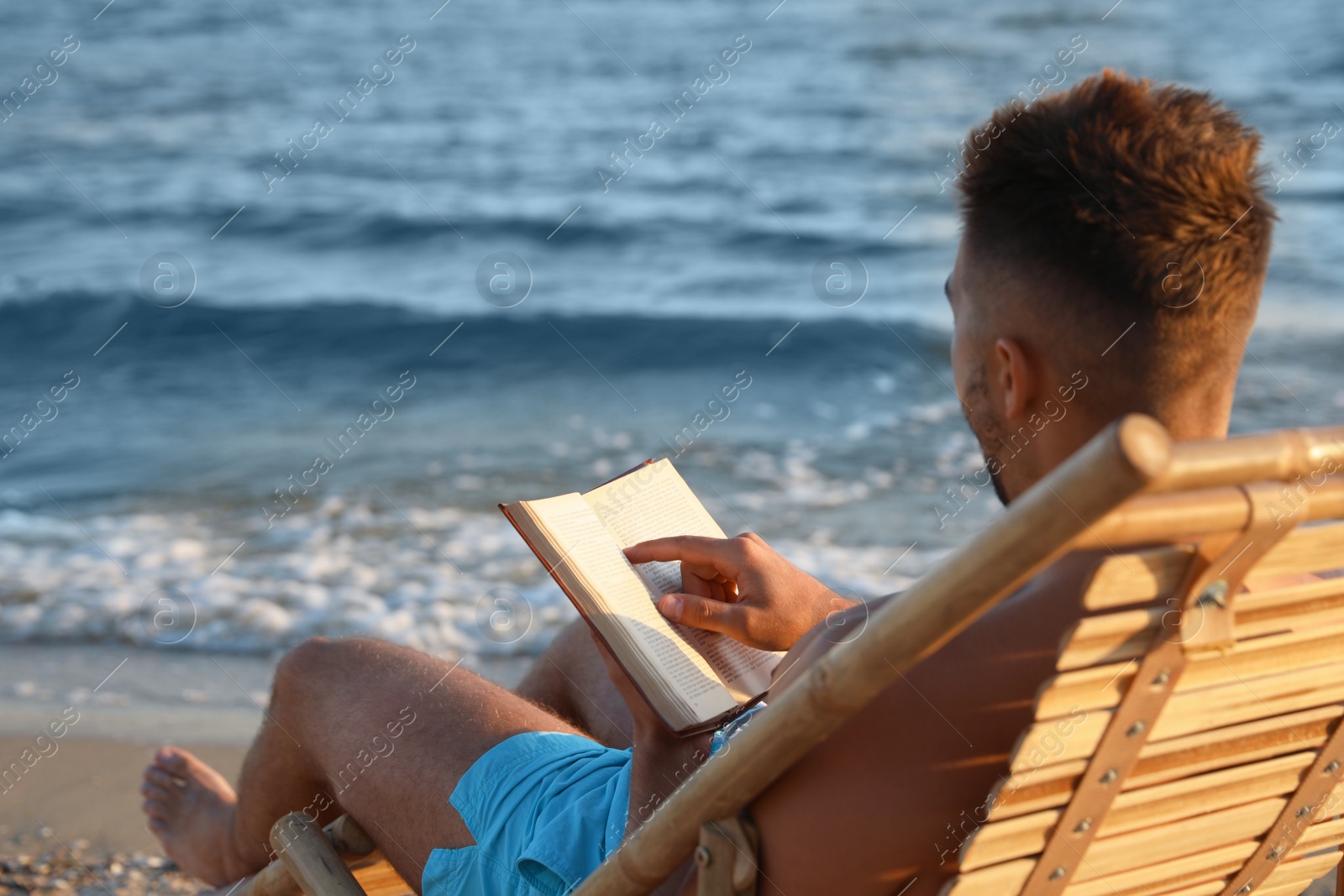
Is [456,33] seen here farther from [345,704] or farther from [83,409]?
[345,704]

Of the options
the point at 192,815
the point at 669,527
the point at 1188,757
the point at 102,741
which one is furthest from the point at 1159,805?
the point at 102,741

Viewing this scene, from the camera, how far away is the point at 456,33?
60.2ft

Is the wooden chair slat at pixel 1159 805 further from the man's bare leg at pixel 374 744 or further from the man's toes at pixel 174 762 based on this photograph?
the man's toes at pixel 174 762

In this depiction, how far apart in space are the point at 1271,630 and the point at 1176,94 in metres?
0.63

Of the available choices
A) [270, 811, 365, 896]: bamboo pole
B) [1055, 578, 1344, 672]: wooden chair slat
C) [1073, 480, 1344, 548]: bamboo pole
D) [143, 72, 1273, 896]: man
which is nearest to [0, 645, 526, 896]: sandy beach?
[270, 811, 365, 896]: bamboo pole

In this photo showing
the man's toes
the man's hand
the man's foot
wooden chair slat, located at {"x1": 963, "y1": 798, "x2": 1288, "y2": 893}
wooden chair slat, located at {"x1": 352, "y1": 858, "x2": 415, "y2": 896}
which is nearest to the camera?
wooden chair slat, located at {"x1": 963, "y1": 798, "x2": 1288, "y2": 893}

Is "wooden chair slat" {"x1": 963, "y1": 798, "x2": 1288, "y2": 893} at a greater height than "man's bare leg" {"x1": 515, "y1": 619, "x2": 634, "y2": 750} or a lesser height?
lesser

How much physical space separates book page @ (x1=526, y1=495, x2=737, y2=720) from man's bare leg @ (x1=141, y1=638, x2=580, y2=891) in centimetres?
44

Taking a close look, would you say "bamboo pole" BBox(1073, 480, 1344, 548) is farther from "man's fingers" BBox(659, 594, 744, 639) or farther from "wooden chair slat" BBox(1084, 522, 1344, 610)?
"man's fingers" BBox(659, 594, 744, 639)

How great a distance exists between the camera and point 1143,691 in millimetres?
1116

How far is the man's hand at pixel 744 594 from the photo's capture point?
1733 millimetres

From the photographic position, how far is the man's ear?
136 centimetres

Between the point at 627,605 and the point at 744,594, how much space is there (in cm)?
18

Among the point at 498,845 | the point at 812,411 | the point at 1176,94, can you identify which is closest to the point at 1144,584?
the point at 1176,94
